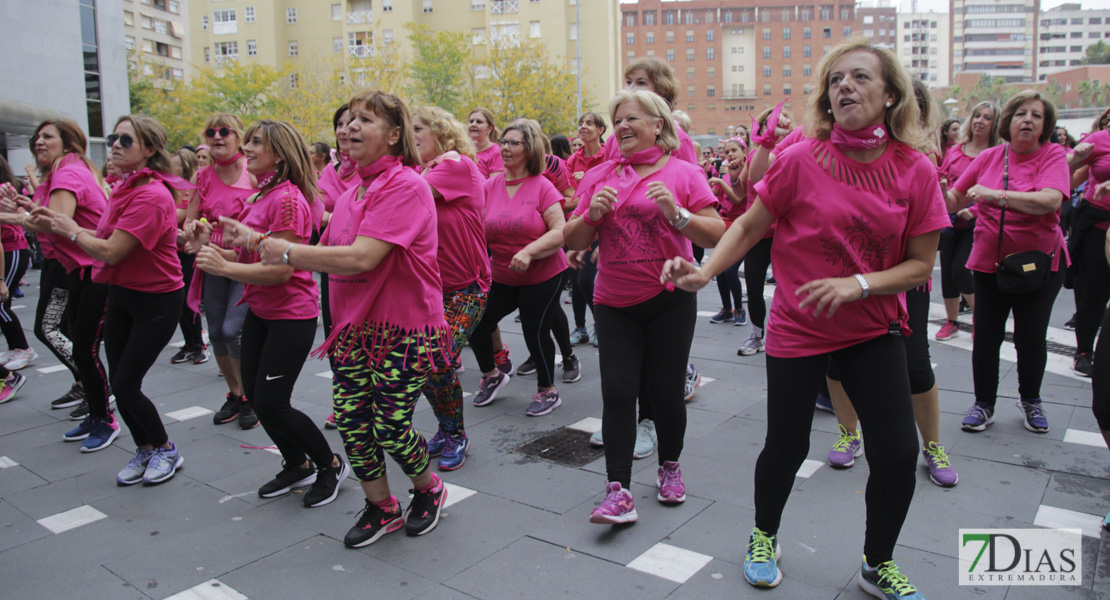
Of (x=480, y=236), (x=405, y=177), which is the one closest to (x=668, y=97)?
(x=480, y=236)

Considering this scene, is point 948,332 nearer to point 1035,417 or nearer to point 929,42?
point 1035,417

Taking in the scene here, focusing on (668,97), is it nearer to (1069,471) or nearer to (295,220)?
(295,220)

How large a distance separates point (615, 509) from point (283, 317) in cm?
195

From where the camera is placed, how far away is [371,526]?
3.60 m

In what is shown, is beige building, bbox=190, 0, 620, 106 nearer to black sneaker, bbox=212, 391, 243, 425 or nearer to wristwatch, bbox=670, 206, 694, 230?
black sneaker, bbox=212, 391, 243, 425

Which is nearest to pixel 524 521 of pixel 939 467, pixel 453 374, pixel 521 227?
pixel 453 374

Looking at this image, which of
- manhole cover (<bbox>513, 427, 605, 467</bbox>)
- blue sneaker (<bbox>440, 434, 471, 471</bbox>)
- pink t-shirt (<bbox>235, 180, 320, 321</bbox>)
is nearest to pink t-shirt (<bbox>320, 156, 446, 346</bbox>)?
pink t-shirt (<bbox>235, 180, 320, 321</bbox>)

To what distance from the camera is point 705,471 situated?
431cm

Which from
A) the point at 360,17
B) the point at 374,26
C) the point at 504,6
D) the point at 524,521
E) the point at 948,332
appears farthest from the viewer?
the point at 360,17

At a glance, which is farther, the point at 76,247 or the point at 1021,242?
the point at 76,247

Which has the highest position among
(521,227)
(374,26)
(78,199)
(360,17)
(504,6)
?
(504,6)

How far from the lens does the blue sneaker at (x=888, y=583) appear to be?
281 cm

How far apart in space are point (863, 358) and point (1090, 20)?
195 m

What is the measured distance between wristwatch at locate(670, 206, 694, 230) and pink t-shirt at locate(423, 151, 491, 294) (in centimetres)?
152
